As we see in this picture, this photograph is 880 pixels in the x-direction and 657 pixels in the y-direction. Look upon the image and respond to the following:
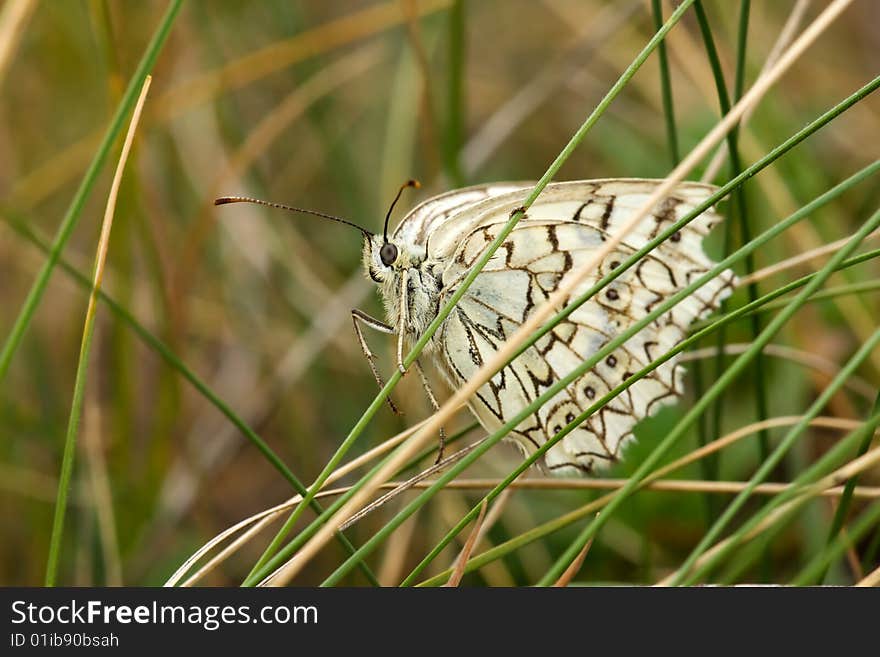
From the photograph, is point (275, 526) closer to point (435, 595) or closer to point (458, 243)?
point (458, 243)

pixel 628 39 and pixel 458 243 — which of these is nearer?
pixel 458 243

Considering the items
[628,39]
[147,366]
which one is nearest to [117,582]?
[147,366]

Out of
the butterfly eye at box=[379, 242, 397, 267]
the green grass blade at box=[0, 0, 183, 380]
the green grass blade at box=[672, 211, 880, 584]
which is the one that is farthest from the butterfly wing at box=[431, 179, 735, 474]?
the green grass blade at box=[0, 0, 183, 380]

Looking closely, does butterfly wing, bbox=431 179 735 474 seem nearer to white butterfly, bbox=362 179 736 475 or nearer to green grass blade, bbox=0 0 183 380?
white butterfly, bbox=362 179 736 475

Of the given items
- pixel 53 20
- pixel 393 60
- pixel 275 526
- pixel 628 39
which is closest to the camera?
pixel 275 526

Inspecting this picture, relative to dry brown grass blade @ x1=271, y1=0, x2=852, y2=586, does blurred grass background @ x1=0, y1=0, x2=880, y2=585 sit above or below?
above

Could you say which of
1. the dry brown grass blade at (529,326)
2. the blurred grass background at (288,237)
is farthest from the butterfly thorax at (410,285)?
the dry brown grass blade at (529,326)

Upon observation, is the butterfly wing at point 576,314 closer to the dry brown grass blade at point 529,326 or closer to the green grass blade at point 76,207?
the dry brown grass blade at point 529,326
